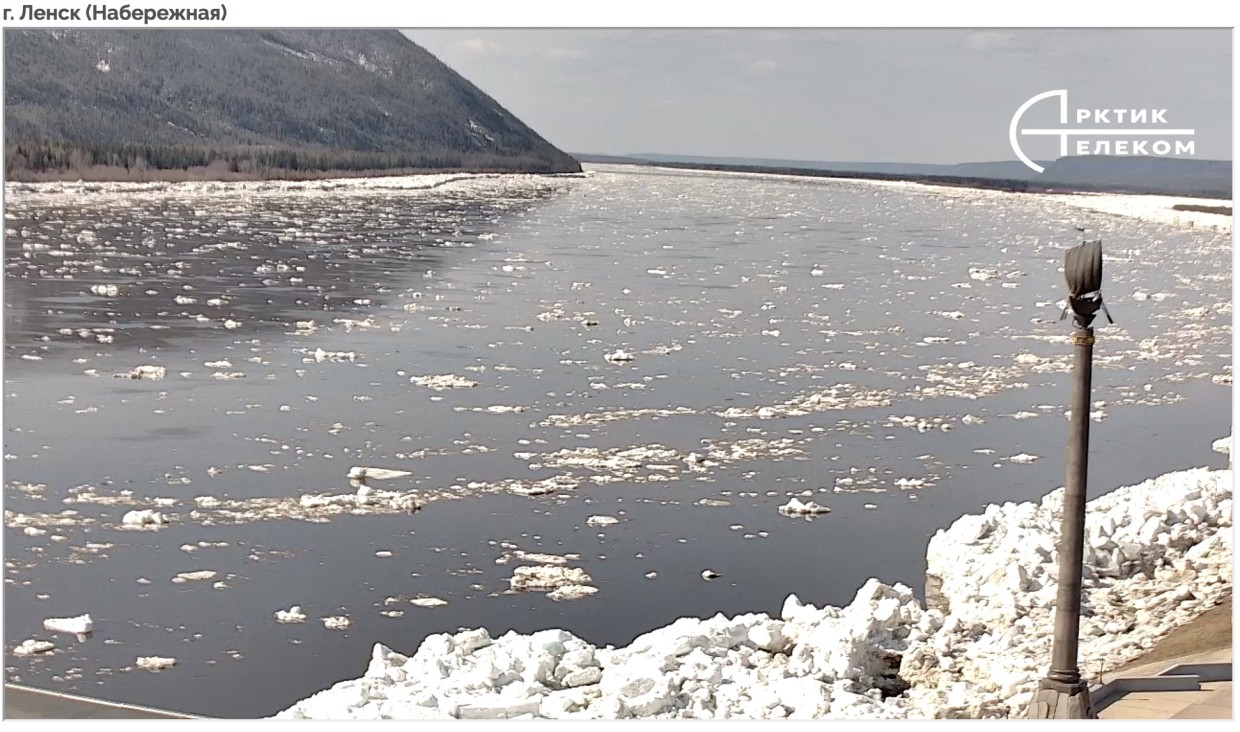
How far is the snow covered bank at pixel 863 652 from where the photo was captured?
3.43 meters

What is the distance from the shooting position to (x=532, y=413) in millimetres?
6688

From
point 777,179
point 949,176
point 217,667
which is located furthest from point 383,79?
point 217,667

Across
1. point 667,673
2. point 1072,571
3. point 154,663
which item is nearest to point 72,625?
point 154,663

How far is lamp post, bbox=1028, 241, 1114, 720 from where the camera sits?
2.92m

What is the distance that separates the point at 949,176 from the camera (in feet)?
29.8

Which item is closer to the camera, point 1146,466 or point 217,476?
point 217,476

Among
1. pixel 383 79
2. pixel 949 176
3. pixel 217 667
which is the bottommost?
pixel 217 667

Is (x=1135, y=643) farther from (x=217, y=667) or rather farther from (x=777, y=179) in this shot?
(x=777, y=179)

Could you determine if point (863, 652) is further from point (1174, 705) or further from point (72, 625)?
point (72, 625)

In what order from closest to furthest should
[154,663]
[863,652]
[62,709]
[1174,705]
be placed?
[1174,705] < [62,709] < [863,652] < [154,663]

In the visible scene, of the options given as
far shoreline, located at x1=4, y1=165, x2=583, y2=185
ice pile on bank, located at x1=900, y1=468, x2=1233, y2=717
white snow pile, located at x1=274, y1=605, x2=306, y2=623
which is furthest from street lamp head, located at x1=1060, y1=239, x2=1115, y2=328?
far shoreline, located at x1=4, y1=165, x2=583, y2=185

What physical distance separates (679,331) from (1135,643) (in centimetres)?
466

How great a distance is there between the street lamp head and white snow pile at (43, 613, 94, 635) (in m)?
2.93

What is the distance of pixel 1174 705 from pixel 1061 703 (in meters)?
0.36
